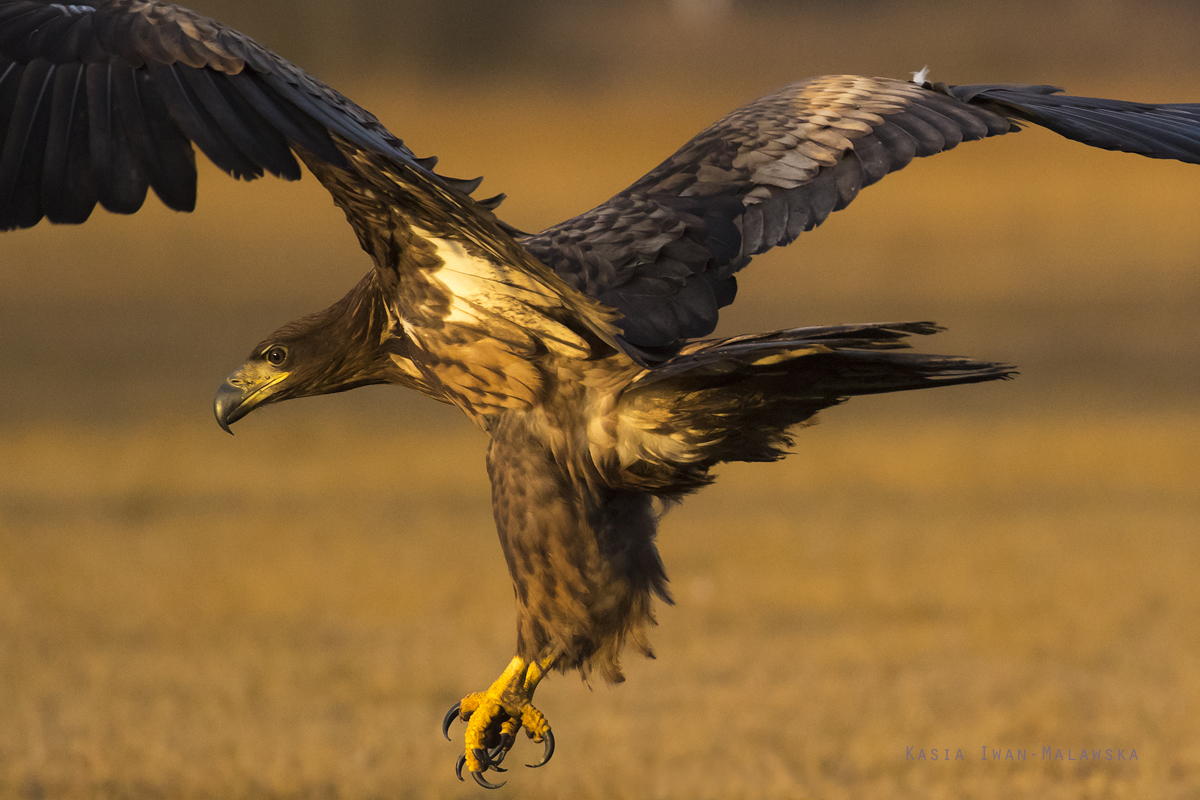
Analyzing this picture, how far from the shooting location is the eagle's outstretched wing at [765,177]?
10.7ft

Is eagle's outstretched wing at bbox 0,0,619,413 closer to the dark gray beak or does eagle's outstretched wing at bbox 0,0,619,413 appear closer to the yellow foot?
the dark gray beak

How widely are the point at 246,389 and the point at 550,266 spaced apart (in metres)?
0.76

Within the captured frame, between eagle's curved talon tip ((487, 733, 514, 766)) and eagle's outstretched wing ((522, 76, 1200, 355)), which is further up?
eagle's outstretched wing ((522, 76, 1200, 355))

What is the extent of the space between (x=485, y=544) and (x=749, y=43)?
31.8 ft

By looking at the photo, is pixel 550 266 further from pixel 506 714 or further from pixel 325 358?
pixel 506 714

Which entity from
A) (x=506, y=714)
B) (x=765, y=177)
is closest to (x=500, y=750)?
(x=506, y=714)

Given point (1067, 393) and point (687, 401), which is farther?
point (1067, 393)

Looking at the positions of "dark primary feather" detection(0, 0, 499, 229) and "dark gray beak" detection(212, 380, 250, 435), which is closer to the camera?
"dark primary feather" detection(0, 0, 499, 229)

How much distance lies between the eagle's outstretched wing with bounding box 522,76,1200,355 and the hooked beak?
26.5 inches

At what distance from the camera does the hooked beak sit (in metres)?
3.47

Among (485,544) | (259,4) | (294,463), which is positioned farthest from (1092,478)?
(259,4)

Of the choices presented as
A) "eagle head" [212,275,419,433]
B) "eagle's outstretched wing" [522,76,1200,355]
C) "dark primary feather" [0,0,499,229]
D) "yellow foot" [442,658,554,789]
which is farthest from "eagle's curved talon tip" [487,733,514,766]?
"dark primary feather" [0,0,499,229]

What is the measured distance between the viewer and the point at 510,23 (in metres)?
18.2

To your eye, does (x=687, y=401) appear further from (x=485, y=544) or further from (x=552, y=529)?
(x=485, y=544)
